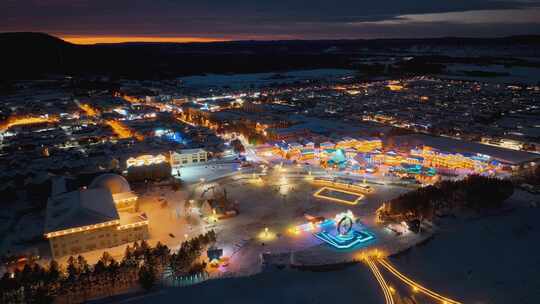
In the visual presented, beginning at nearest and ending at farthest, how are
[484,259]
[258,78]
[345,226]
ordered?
1. [484,259]
2. [345,226]
3. [258,78]

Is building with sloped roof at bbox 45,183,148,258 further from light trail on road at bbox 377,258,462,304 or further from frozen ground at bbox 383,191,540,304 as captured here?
frozen ground at bbox 383,191,540,304

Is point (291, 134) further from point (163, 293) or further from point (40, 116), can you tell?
point (40, 116)

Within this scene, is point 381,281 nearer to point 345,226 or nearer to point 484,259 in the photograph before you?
point 345,226

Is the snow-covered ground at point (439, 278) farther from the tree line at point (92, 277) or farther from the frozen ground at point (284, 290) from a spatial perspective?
the tree line at point (92, 277)

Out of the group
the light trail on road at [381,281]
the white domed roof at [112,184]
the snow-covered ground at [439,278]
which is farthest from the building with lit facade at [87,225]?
the light trail on road at [381,281]

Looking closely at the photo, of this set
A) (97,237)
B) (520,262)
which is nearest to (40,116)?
(97,237)

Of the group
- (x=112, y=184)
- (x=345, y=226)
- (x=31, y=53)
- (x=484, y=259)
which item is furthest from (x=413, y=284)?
(x=31, y=53)
